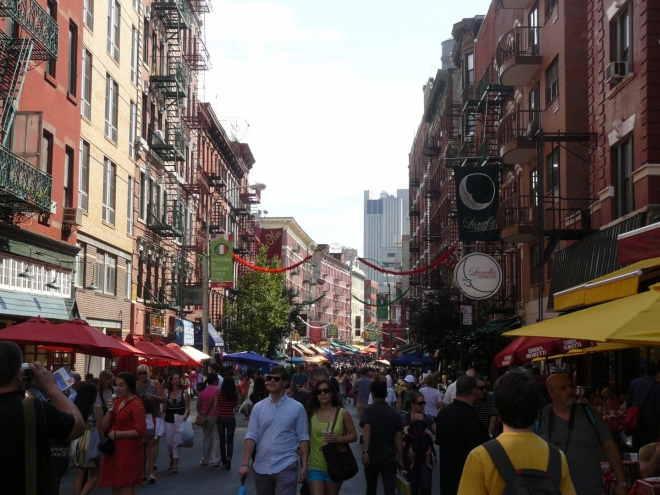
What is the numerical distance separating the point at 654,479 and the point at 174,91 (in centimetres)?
4157

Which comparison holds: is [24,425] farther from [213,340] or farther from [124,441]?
[213,340]

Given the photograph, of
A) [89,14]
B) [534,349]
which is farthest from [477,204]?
[89,14]

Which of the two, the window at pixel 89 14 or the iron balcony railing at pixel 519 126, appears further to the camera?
the window at pixel 89 14

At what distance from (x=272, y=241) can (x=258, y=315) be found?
123 feet

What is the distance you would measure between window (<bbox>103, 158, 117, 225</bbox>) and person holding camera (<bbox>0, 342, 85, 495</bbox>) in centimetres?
3108

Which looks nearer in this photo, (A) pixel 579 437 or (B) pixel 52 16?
(A) pixel 579 437

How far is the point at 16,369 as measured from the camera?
5453 millimetres

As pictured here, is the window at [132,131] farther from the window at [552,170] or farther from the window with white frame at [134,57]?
the window at [552,170]

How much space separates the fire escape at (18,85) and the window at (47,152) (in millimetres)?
2451

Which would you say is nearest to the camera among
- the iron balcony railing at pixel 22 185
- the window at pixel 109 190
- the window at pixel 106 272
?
the iron balcony railing at pixel 22 185

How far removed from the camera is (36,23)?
81.9 ft

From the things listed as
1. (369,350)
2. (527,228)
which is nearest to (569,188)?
(527,228)

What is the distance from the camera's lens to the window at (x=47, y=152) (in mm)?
28019

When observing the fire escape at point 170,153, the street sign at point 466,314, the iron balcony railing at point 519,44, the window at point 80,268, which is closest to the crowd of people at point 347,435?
the street sign at point 466,314
